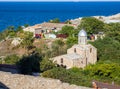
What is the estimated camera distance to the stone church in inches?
1273

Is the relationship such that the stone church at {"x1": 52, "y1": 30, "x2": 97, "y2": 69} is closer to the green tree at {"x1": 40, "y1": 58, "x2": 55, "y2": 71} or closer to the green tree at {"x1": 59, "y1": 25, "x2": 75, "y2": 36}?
the green tree at {"x1": 40, "y1": 58, "x2": 55, "y2": 71}

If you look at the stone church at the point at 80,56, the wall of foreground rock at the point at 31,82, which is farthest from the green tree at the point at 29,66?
the wall of foreground rock at the point at 31,82

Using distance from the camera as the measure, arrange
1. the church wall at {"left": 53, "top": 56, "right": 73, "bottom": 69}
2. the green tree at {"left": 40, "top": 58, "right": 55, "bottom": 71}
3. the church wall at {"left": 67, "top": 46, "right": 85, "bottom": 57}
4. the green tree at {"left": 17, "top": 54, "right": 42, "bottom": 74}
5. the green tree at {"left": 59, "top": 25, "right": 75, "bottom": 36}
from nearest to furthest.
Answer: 1. the green tree at {"left": 17, "top": 54, "right": 42, "bottom": 74}
2. the green tree at {"left": 40, "top": 58, "right": 55, "bottom": 71}
3. the church wall at {"left": 53, "top": 56, "right": 73, "bottom": 69}
4. the church wall at {"left": 67, "top": 46, "right": 85, "bottom": 57}
5. the green tree at {"left": 59, "top": 25, "right": 75, "bottom": 36}

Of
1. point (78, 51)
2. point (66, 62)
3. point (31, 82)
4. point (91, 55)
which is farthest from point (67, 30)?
point (31, 82)

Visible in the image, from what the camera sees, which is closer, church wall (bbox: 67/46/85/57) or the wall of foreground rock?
the wall of foreground rock

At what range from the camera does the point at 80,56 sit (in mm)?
33469

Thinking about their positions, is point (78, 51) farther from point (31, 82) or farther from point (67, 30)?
point (31, 82)

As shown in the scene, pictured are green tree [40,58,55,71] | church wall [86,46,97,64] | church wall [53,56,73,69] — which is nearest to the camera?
green tree [40,58,55,71]

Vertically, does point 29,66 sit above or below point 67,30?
below

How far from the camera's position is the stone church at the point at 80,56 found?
3234 centimetres

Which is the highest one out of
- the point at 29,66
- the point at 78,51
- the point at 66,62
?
the point at 78,51

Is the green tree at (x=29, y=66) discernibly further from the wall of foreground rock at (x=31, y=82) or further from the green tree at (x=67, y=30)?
the green tree at (x=67, y=30)

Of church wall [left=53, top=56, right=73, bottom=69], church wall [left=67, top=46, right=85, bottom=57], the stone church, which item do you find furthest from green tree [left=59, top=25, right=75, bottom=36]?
church wall [left=53, top=56, right=73, bottom=69]

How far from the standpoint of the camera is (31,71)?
2617 centimetres
